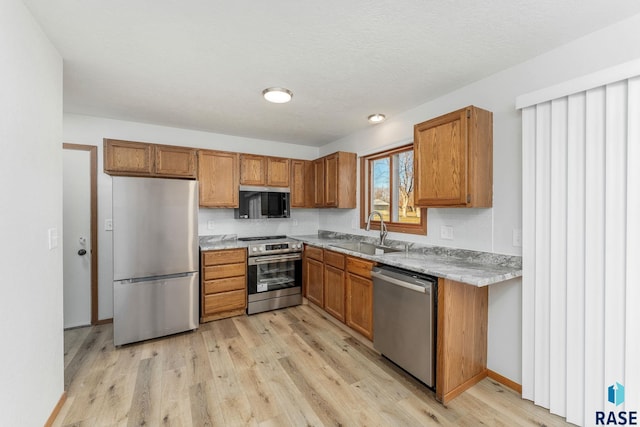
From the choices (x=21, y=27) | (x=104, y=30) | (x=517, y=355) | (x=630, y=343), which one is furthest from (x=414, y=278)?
(x=21, y=27)

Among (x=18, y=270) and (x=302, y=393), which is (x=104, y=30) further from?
(x=302, y=393)

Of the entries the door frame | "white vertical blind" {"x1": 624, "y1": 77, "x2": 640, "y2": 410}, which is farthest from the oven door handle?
"white vertical blind" {"x1": 624, "y1": 77, "x2": 640, "y2": 410}

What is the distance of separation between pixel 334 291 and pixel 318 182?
173 cm

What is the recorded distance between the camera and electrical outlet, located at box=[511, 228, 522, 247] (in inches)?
80.4

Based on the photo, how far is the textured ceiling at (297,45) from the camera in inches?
58.6

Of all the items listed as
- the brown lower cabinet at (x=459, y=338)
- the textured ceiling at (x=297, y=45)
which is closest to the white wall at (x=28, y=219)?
the textured ceiling at (x=297, y=45)

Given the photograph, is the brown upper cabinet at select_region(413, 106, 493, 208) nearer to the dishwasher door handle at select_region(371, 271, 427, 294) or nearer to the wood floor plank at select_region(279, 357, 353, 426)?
the dishwasher door handle at select_region(371, 271, 427, 294)

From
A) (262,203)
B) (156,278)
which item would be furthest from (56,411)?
(262,203)

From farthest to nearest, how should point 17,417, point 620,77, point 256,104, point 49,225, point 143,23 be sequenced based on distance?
point 256,104 < point 49,225 < point 143,23 < point 620,77 < point 17,417

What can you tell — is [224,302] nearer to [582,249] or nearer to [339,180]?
[339,180]

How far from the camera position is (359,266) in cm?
281

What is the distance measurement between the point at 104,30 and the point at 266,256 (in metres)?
2.64

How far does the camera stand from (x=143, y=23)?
1606mm

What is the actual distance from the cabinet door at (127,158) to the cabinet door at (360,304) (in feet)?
9.07
